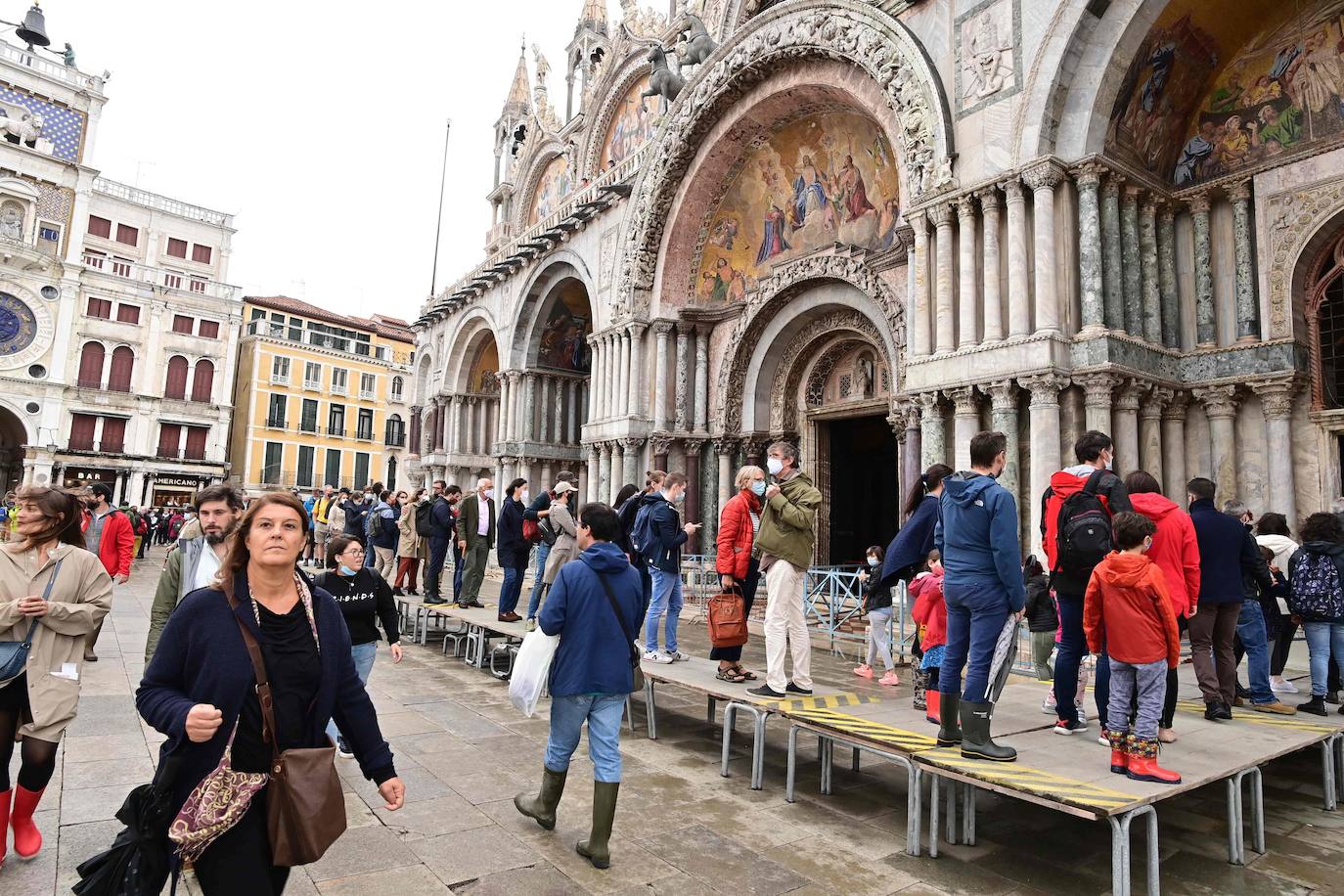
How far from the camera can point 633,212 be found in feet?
60.8

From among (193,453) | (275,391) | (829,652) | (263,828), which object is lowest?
(829,652)

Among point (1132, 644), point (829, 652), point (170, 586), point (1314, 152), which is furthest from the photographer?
point (829, 652)

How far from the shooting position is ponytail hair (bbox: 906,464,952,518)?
588 cm

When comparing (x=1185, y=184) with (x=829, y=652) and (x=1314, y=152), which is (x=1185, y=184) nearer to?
(x=1314, y=152)

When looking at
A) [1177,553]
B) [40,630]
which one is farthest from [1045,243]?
[40,630]

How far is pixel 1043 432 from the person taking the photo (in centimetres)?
968

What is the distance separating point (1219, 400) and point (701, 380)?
10482mm

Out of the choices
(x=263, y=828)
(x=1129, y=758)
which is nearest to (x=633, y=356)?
(x=1129, y=758)

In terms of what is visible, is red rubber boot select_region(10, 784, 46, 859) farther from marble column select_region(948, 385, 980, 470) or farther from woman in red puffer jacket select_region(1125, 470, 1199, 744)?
→ marble column select_region(948, 385, 980, 470)

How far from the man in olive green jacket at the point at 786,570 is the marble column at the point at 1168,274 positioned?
789 centimetres

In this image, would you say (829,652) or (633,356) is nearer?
(829,652)

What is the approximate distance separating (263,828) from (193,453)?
46.8m

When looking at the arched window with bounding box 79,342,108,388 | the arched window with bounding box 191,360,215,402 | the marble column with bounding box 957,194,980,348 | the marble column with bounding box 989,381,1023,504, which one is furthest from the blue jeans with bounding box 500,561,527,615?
the arched window with bounding box 191,360,215,402

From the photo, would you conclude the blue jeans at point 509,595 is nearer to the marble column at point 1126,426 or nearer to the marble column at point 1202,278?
the marble column at point 1126,426
